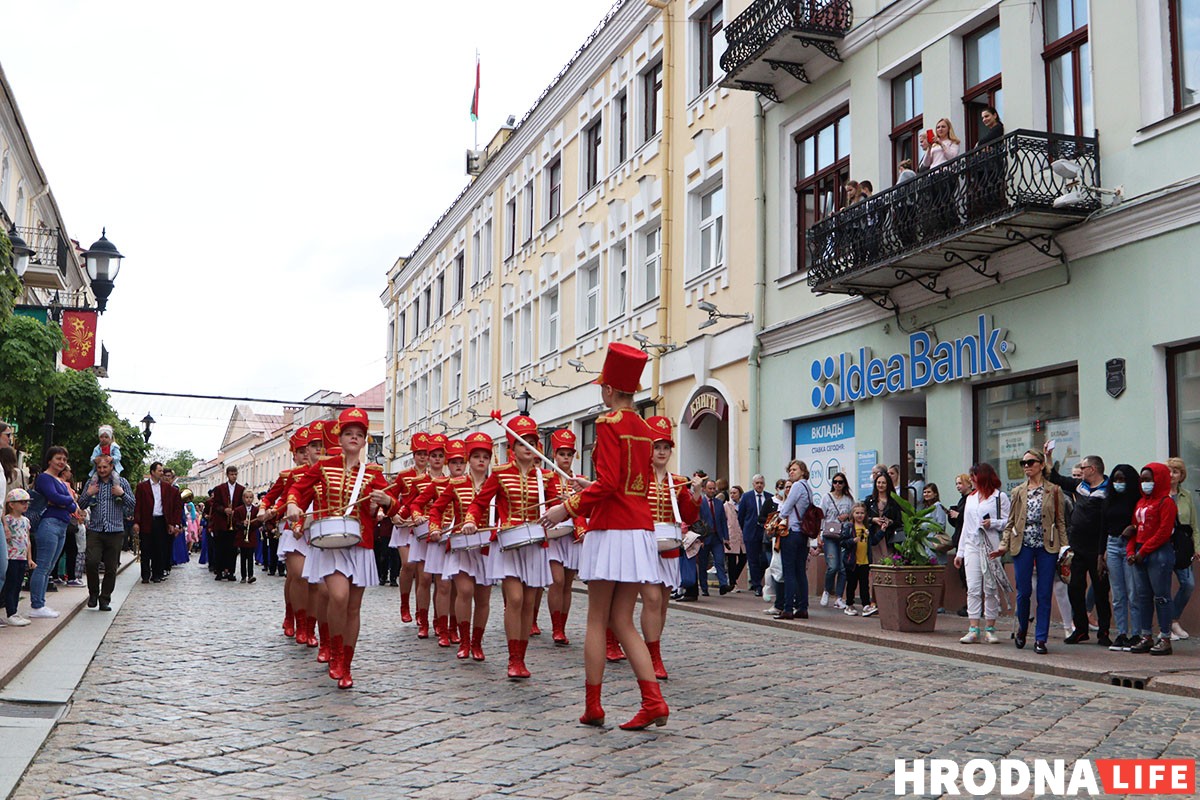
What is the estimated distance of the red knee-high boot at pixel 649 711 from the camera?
24.5 ft

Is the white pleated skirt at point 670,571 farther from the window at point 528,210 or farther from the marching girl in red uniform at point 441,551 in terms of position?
the window at point 528,210

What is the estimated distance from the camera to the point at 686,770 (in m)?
6.43

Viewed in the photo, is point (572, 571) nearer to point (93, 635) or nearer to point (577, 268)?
point (93, 635)

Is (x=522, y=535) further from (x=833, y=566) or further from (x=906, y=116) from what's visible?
(x=906, y=116)

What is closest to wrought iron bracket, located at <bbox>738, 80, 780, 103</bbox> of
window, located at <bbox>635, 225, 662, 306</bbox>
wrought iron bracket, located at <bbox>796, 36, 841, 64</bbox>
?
wrought iron bracket, located at <bbox>796, 36, 841, 64</bbox>

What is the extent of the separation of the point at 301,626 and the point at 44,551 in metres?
3.49

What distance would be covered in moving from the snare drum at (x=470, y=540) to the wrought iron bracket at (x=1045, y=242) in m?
7.88

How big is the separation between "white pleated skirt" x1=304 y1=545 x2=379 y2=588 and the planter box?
21.4ft

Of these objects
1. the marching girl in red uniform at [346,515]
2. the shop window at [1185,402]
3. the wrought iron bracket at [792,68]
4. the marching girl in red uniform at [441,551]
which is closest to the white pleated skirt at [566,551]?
the marching girl in red uniform at [441,551]

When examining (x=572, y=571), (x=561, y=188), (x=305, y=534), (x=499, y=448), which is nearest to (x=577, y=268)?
(x=561, y=188)

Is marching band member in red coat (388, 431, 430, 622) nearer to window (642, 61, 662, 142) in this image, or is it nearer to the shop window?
the shop window

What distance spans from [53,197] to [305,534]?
39.2m

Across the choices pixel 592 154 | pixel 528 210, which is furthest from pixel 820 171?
pixel 528 210

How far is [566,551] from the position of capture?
39.2 feet
